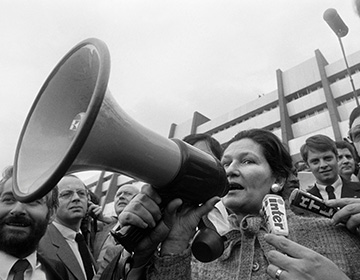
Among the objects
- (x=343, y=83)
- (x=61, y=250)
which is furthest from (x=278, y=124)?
(x=61, y=250)

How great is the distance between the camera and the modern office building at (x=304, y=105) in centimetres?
2031

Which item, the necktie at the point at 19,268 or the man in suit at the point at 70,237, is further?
the man in suit at the point at 70,237

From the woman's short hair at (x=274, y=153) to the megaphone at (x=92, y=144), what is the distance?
0.63m

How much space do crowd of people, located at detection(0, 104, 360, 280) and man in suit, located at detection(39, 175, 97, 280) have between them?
0.01m

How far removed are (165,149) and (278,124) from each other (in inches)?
935

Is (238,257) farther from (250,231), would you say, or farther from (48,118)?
(48,118)

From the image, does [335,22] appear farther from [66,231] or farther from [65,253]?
[65,253]

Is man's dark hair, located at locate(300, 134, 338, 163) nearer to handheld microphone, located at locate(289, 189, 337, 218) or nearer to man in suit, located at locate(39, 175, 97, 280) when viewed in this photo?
handheld microphone, located at locate(289, 189, 337, 218)

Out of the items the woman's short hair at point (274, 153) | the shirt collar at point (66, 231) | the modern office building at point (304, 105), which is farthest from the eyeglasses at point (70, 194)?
the modern office building at point (304, 105)

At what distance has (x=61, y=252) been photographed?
2586 millimetres

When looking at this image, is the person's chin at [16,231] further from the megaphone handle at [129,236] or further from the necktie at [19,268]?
the megaphone handle at [129,236]

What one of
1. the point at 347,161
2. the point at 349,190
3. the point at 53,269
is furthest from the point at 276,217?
the point at 347,161

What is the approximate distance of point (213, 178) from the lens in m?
1.39

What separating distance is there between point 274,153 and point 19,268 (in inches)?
62.8
